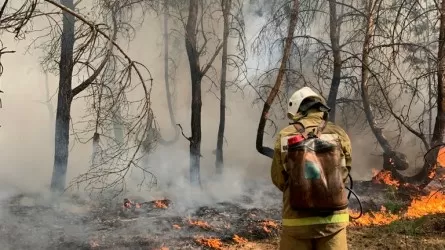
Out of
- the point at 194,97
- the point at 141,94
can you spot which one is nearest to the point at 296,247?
the point at 194,97

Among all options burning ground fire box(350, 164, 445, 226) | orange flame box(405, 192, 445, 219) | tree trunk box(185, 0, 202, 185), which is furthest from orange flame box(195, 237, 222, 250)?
tree trunk box(185, 0, 202, 185)

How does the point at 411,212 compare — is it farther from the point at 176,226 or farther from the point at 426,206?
the point at 176,226

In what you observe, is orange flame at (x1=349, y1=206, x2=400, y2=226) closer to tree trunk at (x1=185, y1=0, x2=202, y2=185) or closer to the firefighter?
tree trunk at (x1=185, y1=0, x2=202, y2=185)

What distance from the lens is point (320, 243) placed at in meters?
4.12

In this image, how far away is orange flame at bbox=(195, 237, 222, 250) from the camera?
26.1 ft

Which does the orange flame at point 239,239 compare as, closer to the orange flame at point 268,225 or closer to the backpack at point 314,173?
the orange flame at point 268,225

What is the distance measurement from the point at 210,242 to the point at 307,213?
435 centimetres

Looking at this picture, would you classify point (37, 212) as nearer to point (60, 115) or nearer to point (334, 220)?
point (60, 115)

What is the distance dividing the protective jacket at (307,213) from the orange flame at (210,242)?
392 centimetres

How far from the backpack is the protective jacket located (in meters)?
0.10

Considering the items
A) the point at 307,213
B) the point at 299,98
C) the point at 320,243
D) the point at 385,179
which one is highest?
the point at 299,98

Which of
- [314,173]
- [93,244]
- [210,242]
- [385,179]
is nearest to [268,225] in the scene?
[210,242]

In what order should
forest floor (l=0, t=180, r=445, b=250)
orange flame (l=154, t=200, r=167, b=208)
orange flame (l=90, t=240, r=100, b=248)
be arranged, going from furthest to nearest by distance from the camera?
orange flame (l=154, t=200, r=167, b=208) → forest floor (l=0, t=180, r=445, b=250) → orange flame (l=90, t=240, r=100, b=248)

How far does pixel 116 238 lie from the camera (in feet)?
26.3
